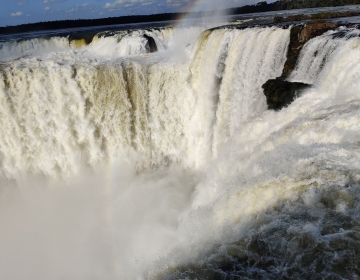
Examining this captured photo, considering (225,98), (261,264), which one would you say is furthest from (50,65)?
(261,264)

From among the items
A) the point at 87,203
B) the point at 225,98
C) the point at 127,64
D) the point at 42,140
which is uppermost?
the point at 127,64

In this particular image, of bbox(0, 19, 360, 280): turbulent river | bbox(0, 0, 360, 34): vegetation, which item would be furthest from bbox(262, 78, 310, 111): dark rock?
bbox(0, 0, 360, 34): vegetation

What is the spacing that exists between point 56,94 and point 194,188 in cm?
427

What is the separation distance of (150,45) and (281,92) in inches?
321

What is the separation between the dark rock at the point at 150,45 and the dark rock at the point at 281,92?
7410 millimetres

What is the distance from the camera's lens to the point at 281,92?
8195 mm

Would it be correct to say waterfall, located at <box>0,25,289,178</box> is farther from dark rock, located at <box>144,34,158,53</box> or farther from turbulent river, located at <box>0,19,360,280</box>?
dark rock, located at <box>144,34,158,53</box>

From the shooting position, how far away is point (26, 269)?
857 cm

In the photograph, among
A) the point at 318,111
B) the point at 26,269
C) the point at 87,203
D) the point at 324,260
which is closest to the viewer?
the point at 324,260

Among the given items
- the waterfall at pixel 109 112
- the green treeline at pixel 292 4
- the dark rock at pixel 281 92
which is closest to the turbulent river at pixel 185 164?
the waterfall at pixel 109 112

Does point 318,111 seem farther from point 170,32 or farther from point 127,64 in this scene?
point 170,32

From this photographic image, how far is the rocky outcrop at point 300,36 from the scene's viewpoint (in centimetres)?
889

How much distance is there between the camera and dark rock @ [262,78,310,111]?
8.04 metres

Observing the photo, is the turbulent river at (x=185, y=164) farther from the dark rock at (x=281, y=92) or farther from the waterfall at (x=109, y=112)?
the dark rock at (x=281, y=92)
